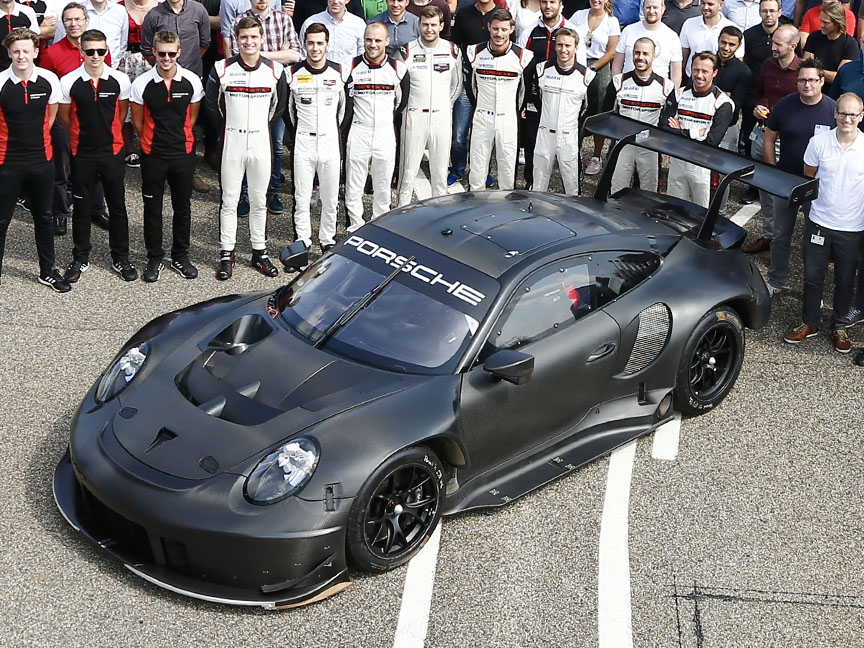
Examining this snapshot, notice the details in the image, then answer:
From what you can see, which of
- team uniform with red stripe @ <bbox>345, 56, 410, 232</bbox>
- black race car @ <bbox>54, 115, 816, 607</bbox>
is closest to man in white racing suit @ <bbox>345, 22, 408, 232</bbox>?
team uniform with red stripe @ <bbox>345, 56, 410, 232</bbox>

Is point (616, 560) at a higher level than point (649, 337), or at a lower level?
lower

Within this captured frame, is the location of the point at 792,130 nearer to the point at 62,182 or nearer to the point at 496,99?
the point at 496,99

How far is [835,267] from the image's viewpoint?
9.04 m

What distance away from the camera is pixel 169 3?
1165cm

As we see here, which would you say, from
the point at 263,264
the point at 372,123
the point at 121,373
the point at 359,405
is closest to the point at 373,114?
the point at 372,123

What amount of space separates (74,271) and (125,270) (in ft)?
1.44

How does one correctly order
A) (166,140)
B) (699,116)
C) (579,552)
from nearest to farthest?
(579,552) → (166,140) → (699,116)

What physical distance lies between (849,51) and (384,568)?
819cm

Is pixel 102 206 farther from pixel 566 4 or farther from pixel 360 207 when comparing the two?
pixel 566 4

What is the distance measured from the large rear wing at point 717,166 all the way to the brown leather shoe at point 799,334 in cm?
140

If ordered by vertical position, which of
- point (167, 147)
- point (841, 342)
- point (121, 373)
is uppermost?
point (167, 147)

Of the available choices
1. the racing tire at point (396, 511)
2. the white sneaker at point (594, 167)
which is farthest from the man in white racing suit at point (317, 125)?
the racing tire at point (396, 511)

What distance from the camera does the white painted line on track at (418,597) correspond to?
5.72m

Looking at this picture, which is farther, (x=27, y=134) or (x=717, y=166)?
(x=27, y=134)
